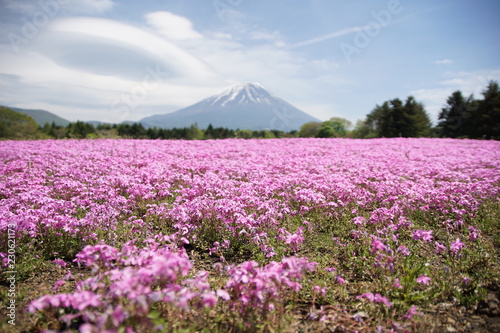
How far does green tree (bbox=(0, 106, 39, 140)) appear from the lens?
58781mm

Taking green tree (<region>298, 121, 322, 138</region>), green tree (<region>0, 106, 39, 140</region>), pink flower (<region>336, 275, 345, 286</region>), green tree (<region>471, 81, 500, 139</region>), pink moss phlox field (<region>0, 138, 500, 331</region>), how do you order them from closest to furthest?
1. pink moss phlox field (<region>0, 138, 500, 331</region>)
2. pink flower (<region>336, 275, 345, 286</region>)
3. green tree (<region>471, 81, 500, 139</region>)
4. green tree (<region>0, 106, 39, 140</region>)
5. green tree (<region>298, 121, 322, 138</region>)

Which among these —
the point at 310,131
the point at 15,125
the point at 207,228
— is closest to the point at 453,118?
the point at 310,131

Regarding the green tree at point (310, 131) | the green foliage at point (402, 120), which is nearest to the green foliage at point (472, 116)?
the green foliage at point (402, 120)

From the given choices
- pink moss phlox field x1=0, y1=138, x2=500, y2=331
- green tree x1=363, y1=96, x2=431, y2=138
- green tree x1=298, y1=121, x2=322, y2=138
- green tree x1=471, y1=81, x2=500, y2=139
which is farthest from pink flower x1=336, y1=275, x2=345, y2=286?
green tree x1=298, y1=121, x2=322, y2=138

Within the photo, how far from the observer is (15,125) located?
6397 centimetres

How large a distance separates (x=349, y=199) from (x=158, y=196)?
16.7ft

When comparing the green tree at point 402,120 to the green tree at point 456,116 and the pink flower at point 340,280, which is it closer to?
the green tree at point 456,116

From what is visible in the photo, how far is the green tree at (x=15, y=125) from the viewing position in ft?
193

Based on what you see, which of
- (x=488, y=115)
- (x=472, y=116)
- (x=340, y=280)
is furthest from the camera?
(x=472, y=116)

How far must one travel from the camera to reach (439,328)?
3.12 m

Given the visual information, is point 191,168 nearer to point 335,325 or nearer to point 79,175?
point 79,175

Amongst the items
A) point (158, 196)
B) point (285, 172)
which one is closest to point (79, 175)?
point (158, 196)

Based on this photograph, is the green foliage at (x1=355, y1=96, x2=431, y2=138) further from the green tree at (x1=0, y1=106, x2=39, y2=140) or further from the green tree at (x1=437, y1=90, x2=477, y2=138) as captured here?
the green tree at (x1=0, y1=106, x2=39, y2=140)

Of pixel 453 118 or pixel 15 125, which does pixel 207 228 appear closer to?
pixel 453 118
